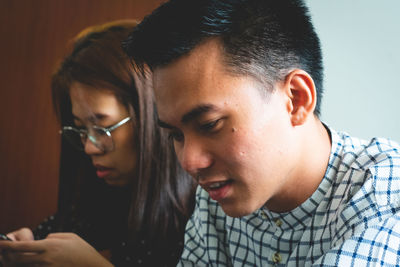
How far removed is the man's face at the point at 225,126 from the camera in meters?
0.80

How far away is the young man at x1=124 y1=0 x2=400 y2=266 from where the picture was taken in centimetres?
80

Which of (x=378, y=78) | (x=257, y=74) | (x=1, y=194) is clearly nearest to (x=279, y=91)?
(x=257, y=74)

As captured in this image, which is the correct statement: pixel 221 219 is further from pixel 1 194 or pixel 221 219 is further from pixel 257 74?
pixel 1 194

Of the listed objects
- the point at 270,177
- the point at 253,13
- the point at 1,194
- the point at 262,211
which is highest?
the point at 253,13

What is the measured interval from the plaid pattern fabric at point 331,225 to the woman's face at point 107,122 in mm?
408

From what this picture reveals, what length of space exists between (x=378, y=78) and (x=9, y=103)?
7.77 feet

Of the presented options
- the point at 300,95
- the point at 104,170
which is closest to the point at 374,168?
the point at 300,95

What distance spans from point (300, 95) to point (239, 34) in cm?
20

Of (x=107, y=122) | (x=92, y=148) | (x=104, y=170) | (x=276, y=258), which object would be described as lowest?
(x=276, y=258)

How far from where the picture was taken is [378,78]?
1308mm

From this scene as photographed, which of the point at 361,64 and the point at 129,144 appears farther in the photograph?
the point at 129,144

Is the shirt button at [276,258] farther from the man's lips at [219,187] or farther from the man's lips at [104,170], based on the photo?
the man's lips at [104,170]

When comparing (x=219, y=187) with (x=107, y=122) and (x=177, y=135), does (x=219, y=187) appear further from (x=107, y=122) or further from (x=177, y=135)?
(x=107, y=122)

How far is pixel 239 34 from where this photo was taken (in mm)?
862
